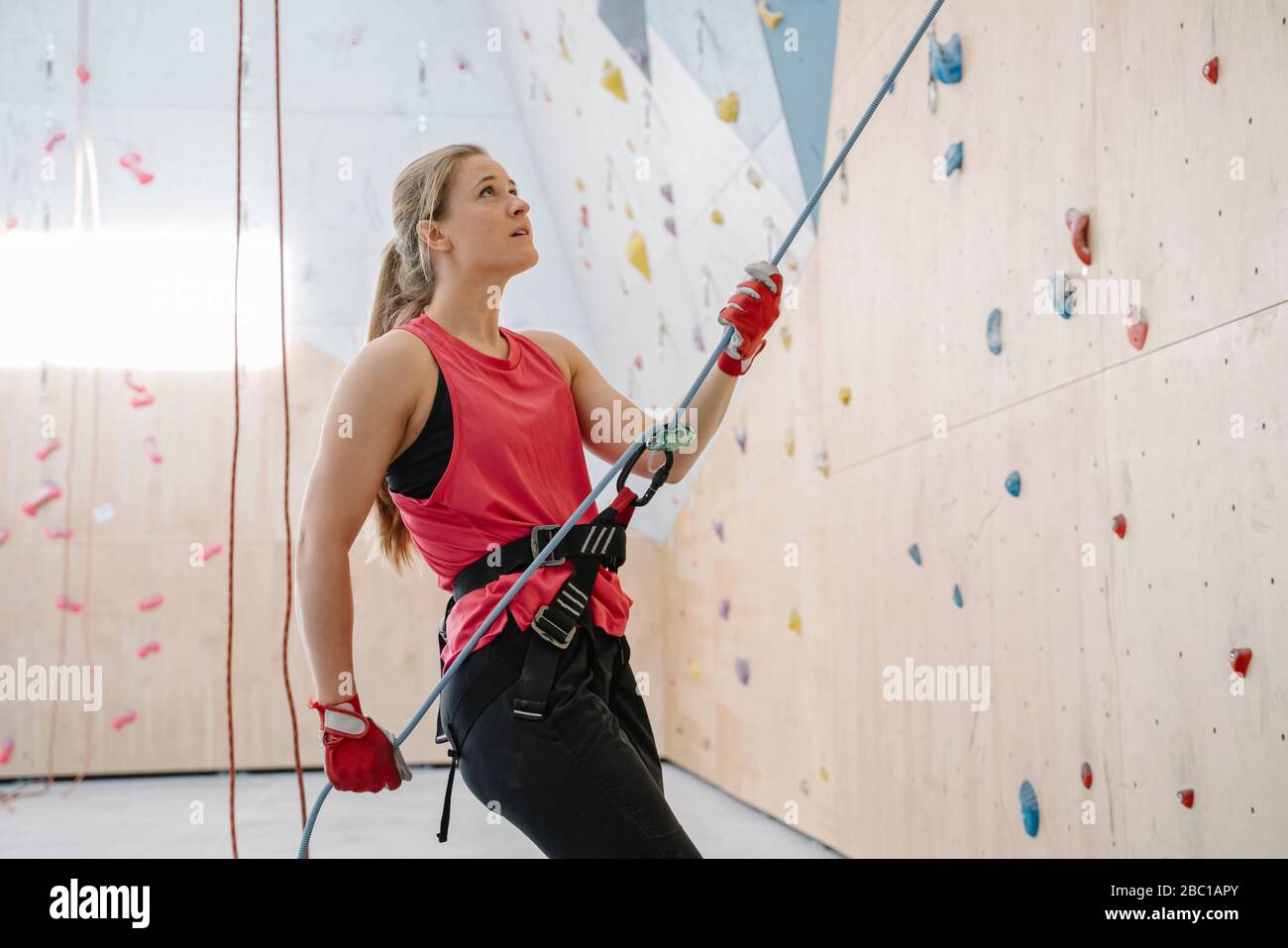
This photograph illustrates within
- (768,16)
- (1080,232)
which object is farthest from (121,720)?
(1080,232)

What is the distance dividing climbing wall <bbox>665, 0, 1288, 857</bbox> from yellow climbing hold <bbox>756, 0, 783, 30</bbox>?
173mm

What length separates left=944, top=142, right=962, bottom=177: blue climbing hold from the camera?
7.29 feet

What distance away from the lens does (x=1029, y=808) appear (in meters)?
1.99

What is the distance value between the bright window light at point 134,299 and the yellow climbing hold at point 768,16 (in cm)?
286

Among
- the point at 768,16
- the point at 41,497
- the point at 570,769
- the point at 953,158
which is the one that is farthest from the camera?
the point at 41,497

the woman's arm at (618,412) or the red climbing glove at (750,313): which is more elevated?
the red climbing glove at (750,313)

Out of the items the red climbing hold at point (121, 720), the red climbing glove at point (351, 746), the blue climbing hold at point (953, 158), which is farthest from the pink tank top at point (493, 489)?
the red climbing hold at point (121, 720)

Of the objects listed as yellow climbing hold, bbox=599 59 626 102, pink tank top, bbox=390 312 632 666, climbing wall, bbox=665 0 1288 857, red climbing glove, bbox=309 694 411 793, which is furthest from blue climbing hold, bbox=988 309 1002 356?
yellow climbing hold, bbox=599 59 626 102

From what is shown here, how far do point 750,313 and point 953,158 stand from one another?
94cm

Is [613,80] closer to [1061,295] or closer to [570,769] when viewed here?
[1061,295]

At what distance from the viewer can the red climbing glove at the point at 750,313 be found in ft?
4.86

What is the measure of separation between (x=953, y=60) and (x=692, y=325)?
1.74 m

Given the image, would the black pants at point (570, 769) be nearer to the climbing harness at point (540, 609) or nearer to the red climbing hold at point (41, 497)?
the climbing harness at point (540, 609)
